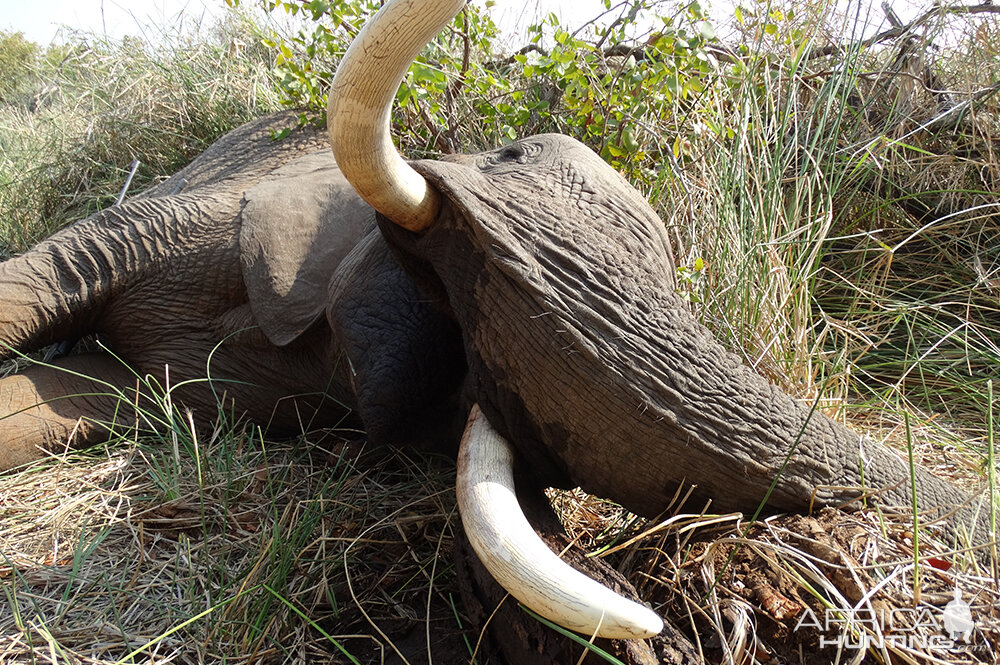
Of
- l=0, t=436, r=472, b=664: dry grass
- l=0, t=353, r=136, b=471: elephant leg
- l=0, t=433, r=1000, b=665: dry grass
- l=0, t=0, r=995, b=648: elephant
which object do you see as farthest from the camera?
l=0, t=353, r=136, b=471: elephant leg

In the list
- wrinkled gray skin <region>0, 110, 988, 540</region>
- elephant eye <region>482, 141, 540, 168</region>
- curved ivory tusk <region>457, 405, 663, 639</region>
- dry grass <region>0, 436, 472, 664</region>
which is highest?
elephant eye <region>482, 141, 540, 168</region>

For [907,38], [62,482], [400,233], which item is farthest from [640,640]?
[907,38]

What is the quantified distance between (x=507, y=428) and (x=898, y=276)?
8.19 ft

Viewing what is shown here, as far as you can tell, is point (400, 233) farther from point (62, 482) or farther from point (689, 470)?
point (62, 482)

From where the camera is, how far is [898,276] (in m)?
3.46

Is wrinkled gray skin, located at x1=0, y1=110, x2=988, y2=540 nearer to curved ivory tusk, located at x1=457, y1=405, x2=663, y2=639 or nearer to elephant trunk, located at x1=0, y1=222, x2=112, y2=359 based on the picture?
elephant trunk, located at x1=0, y1=222, x2=112, y2=359

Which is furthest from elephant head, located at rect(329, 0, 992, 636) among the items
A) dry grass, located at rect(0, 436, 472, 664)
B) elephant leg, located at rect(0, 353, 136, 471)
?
elephant leg, located at rect(0, 353, 136, 471)

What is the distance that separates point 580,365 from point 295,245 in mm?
1298

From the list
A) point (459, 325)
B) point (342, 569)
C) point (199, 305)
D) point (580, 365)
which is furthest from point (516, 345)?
point (199, 305)

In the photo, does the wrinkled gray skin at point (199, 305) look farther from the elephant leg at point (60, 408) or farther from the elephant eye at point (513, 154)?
the elephant eye at point (513, 154)

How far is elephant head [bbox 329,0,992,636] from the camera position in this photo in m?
1.55

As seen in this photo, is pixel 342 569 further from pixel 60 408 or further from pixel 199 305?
pixel 60 408

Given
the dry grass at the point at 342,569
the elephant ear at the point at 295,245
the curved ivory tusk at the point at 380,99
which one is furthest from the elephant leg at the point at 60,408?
the curved ivory tusk at the point at 380,99

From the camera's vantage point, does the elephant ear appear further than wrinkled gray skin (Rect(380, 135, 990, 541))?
Yes
